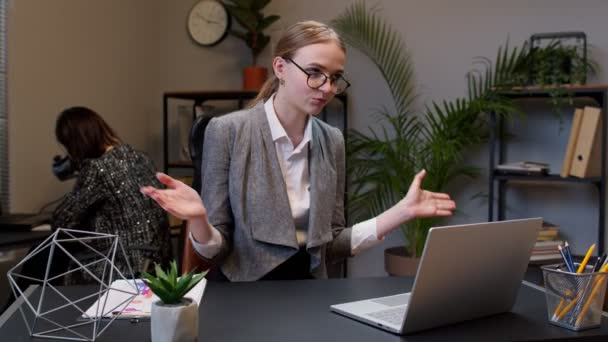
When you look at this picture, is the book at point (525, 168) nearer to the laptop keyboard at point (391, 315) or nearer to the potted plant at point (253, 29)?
the potted plant at point (253, 29)

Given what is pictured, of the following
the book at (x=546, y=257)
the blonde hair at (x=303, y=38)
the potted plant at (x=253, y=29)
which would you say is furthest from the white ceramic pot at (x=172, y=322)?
the potted plant at (x=253, y=29)

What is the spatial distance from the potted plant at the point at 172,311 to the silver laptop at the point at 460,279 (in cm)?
31

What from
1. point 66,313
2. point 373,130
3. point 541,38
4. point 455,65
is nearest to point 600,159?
point 541,38

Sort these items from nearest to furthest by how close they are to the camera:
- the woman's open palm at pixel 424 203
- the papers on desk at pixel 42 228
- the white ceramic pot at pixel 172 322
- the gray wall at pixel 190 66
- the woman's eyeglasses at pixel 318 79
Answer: the white ceramic pot at pixel 172 322 < the woman's open palm at pixel 424 203 < the woman's eyeglasses at pixel 318 79 < the papers on desk at pixel 42 228 < the gray wall at pixel 190 66

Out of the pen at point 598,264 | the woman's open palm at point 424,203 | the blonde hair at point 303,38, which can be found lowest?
the pen at point 598,264

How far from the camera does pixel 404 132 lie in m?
4.02

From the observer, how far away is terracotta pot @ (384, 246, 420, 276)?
348 cm

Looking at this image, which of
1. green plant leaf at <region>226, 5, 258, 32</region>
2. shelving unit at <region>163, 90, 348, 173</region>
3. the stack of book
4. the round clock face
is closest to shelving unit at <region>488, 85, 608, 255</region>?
the stack of book

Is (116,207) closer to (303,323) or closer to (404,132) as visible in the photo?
(303,323)

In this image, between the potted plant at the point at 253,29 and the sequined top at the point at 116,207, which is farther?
the potted plant at the point at 253,29

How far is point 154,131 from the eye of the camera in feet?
14.7

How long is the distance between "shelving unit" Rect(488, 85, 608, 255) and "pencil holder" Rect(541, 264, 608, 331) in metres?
2.33

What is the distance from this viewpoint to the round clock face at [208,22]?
4254 millimetres

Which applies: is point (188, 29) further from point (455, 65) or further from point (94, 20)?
point (455, 65)
